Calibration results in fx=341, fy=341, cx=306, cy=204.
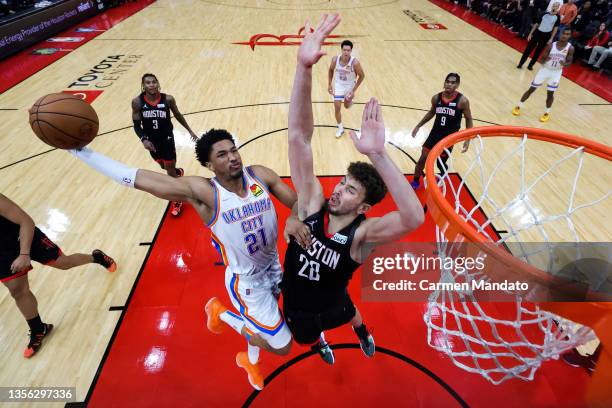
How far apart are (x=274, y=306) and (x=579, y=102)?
8.51 meters

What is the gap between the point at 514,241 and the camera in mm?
3893

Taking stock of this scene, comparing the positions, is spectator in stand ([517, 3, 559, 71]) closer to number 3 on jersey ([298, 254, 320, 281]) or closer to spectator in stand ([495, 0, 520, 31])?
spectator in stand ([495, 0, 520, 31])

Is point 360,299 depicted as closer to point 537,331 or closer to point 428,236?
point 428,236

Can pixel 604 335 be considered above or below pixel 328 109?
above

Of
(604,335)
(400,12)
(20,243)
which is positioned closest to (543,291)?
(604,335)

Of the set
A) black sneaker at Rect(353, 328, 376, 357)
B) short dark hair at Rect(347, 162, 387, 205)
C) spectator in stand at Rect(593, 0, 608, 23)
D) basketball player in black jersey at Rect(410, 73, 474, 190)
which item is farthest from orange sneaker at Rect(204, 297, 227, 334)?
spectator in stand at Rect(593, 0, 608, 23)

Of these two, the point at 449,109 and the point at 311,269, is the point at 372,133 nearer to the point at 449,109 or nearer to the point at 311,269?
the point at 311,269

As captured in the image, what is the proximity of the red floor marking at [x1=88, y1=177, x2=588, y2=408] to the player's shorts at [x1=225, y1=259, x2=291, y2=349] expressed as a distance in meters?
0.55

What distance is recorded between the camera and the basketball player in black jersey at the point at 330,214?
62.1 inches

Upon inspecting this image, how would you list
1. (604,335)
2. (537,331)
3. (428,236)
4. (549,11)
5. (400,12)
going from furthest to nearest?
(400,12)
(549,11)
(428,236)
(537,331)
(604,335)

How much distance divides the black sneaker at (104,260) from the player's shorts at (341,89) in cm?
427

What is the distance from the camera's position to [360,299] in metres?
3.40

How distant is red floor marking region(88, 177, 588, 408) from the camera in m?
2.65

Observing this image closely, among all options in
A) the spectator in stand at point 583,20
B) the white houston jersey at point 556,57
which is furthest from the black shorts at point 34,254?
the spectator in stand at point 583,20
